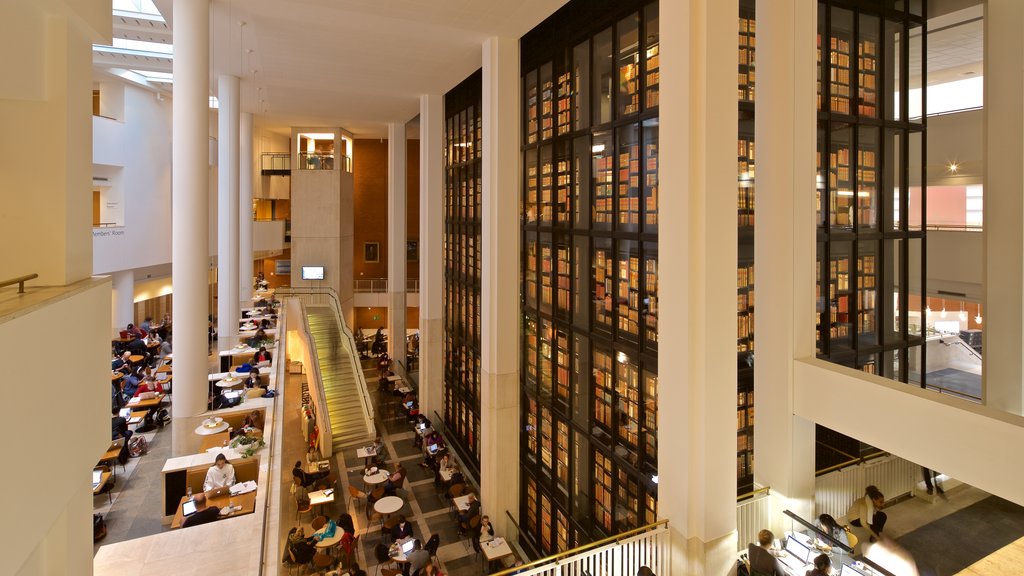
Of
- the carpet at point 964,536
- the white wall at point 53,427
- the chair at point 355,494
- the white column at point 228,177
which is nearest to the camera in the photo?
the white wall at point 53,427

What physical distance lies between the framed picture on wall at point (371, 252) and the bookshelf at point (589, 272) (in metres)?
17.4

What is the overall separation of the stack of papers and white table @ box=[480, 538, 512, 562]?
3964mm

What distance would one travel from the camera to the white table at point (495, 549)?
9047 mm

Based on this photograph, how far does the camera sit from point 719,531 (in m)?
5.28

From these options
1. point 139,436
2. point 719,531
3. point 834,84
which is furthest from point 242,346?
point 834,84

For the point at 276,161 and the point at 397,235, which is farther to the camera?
the point at 276,161

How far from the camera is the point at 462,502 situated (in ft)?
35.6

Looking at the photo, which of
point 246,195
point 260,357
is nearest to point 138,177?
point 246,195

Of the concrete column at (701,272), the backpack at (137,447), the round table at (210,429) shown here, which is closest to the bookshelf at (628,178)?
the concrete column at (701,272)

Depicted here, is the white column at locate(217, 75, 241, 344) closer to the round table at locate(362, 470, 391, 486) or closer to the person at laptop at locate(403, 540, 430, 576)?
the round table at locate(362, 470, 391, 486)

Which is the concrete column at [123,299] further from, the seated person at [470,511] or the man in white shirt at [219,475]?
the seated person at [470,511]

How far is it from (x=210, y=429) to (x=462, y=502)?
4.96 m

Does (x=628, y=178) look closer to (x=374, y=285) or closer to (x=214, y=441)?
(x=214, y=441)

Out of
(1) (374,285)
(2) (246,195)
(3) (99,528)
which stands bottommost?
(3) (99,528)
